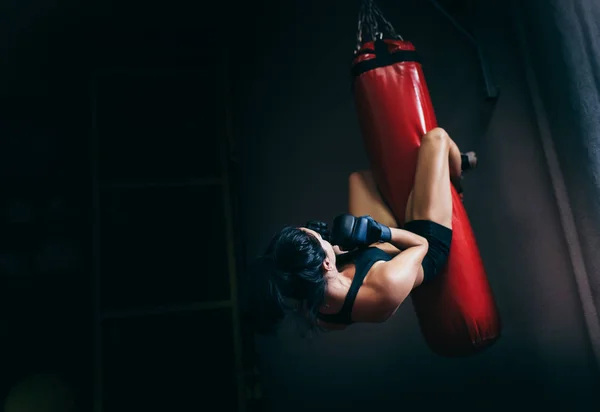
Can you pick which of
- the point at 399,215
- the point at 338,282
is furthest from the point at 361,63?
the point at 338,282

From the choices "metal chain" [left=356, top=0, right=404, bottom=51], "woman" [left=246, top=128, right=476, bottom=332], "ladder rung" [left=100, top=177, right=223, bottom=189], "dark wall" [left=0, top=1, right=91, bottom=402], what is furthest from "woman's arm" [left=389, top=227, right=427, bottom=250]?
"dark wall" [left=0, top=1, right=91, bottom=402]

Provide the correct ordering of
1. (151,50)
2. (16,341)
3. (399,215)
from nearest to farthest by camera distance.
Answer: (399,215) → (16,341) → (151,50)

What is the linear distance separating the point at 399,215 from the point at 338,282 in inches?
17.7

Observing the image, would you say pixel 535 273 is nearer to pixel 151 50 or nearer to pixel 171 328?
pixel 171 328

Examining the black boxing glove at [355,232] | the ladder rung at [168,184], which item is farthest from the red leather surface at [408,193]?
the ladder rung at [168,184]

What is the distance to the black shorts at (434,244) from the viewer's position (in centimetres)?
173

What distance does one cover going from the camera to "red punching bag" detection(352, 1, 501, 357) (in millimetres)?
1753

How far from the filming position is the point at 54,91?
262cm

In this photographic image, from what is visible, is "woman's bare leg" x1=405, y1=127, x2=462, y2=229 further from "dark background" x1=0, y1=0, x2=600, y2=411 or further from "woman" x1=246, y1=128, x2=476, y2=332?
"dark background" x1=0, y1=0, x2=600, y2=411

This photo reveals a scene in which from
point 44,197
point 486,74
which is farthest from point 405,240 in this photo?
point 44,197

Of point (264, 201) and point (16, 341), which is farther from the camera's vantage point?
point (264, 201)

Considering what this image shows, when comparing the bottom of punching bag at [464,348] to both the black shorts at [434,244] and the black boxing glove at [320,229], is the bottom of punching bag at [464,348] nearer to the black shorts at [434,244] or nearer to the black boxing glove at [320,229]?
the black shorts at [434,244]

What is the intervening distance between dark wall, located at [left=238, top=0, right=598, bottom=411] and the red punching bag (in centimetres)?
79

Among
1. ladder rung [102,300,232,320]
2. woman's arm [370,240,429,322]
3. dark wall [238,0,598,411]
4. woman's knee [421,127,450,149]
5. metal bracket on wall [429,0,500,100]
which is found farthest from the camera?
metal bracket on wall [429,0,500,100]
